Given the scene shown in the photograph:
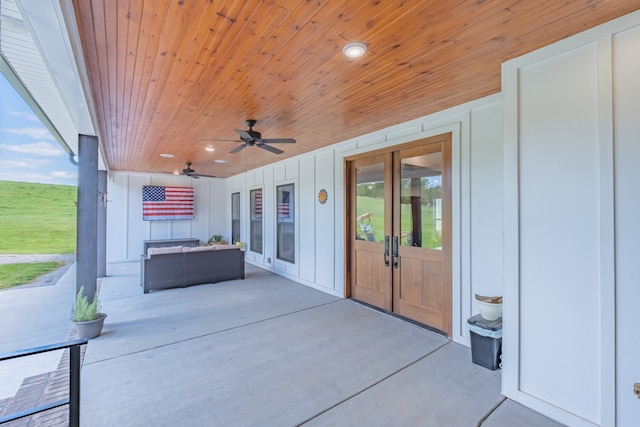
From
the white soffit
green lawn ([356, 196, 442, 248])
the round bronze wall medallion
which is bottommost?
green lawn ([356, 196, 442, 248])

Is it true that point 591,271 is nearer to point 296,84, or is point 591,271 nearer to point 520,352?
point 520,352

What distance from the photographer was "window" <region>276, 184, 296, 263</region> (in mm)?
6584

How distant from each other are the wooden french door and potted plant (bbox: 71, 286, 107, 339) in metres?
A: 3.59

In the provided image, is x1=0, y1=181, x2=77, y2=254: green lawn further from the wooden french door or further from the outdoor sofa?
the wooden french door

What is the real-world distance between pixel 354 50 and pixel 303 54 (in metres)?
0.41

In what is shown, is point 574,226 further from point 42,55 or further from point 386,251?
point 42,55

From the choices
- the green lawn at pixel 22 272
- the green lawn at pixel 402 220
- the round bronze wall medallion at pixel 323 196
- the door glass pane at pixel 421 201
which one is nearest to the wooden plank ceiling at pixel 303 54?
the door glass pane at pixel 421 201

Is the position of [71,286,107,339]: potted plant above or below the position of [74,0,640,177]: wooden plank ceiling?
below

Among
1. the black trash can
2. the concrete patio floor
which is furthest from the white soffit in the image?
the black trash can

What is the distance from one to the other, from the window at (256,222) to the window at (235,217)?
111 centimetres

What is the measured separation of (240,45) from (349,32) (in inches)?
32.2

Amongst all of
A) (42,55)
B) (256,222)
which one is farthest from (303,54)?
(256,222)

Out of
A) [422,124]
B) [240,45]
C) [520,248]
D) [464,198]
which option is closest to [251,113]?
[240,45]

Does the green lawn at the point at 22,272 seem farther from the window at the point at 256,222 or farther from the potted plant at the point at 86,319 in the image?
the window at the point at 256,222
